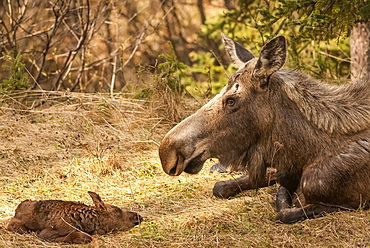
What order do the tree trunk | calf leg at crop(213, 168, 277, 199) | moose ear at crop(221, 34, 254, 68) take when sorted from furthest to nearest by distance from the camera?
the tree trunk → calf leg at crop(213, 168, 277, 199) → moose ear at crop(221, 34, 254, 68)

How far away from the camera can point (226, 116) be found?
5227 millimetres

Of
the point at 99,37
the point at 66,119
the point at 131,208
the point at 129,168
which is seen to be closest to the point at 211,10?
the point at 99,37

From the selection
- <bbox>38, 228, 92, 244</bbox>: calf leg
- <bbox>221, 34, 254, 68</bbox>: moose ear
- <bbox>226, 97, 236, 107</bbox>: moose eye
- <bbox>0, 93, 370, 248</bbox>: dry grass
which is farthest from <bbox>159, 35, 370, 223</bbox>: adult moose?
<bbox>38, 228, 92, 244</bbox>: calf leg

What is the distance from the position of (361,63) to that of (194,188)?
4374mm

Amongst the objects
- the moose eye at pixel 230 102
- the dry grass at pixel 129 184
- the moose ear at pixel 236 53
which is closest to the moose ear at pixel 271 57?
the moose eye at pixel 230 102

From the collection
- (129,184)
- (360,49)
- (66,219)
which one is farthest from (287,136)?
(360,49)

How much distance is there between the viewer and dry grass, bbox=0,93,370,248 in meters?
4.70

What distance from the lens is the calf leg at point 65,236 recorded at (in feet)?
15.7

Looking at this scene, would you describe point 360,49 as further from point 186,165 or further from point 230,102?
point 186,165

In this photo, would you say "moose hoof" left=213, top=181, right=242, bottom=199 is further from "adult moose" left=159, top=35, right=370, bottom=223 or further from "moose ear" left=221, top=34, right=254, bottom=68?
"moose ear" left=221, top=34, right=254, bottom=68

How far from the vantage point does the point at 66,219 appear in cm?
503

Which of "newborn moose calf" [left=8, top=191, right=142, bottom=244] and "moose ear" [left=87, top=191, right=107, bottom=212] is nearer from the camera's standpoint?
"newborn moose calf" [left=8, top=191, right=142, bottom=244]

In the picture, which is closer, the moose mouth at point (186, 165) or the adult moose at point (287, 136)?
the adult moose at point (287, 136)

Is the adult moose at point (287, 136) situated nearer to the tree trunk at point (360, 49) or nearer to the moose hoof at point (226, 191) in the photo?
the moose hoof at point (226, 191)
